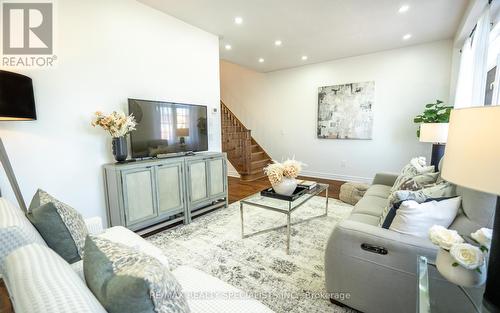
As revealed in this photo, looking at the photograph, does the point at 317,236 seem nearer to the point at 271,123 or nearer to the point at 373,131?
the point at 373,131

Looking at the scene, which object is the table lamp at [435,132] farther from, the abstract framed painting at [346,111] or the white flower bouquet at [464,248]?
the white flower bouquet at [464,248]

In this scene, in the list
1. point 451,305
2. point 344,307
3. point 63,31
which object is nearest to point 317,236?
point 344,307

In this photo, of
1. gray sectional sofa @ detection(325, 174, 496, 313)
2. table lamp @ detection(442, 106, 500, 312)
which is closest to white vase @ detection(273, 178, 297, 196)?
gray sectional sofa @ detection(325, 174, 496, 313)

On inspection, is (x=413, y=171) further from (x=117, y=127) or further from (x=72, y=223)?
(x=117, y=127)

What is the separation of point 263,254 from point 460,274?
165cm

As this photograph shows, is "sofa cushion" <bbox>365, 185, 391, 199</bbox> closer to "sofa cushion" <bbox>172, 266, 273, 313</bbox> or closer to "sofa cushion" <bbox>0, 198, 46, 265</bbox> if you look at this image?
"sofa cushion" <bbox>172, 266, 273, 313</bbox>

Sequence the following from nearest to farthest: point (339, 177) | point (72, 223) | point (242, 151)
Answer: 1. point (72, 223)
2. point (339, 177)
3. point (242, 151)

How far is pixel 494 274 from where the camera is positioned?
84 centimetres

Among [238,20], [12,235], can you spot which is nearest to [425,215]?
[12,235]

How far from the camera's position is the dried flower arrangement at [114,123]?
239 cm

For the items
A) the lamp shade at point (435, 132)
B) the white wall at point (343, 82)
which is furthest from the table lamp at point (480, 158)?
the white wall at point (343, 82)

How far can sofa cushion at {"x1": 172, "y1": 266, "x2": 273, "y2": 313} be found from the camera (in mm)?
1034

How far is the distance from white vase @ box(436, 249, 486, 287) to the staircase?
15.2ft

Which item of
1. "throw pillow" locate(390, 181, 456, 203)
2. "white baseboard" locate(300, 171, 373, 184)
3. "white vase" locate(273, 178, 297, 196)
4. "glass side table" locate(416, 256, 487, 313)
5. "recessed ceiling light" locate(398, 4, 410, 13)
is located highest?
"recessed ceiling light" locate(398, 4, 410, 13)
